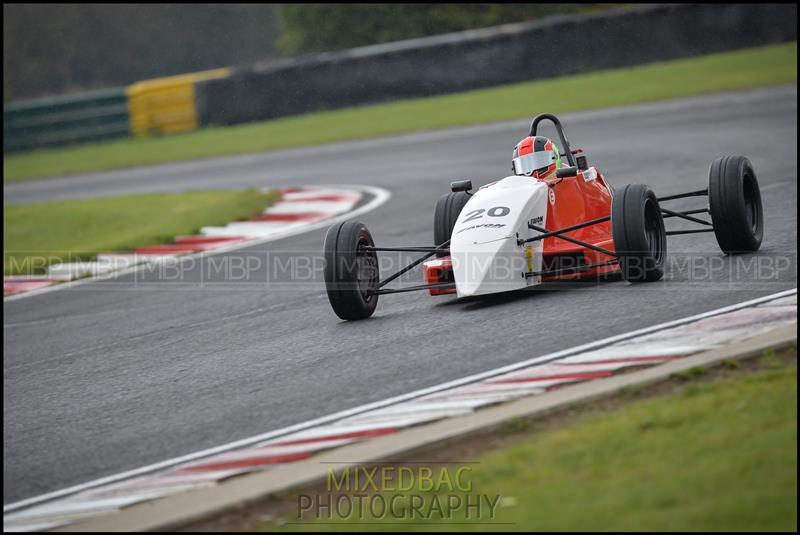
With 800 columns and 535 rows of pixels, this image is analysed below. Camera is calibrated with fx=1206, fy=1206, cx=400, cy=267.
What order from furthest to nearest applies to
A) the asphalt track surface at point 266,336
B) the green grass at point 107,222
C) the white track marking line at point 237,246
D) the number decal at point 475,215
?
the green grass at point 107,222 → the white track marking line at point 237,246 → the number decal at point 475,215 → the asphalt track surface at point 266,336

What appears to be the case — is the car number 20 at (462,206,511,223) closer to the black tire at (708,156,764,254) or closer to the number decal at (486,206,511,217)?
the number decal at (486,206,511,217)

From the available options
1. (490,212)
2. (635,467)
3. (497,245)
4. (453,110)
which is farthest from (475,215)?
(453,110)

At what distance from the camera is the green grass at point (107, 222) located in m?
14.1

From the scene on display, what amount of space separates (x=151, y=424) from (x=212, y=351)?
5.69ft

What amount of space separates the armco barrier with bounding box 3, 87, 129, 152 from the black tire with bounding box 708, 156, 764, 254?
921 inches

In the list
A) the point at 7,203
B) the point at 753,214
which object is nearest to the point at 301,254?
the point at 753,214

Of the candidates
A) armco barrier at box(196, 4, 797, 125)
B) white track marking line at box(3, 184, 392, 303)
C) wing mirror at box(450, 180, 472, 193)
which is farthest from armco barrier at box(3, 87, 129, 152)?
wing mirror at box(450, 180, 472, 193)

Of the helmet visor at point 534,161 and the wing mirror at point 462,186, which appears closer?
the helmet visor at point 534,161

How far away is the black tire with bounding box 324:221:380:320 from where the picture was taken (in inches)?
315

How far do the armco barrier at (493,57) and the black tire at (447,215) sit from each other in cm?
1804

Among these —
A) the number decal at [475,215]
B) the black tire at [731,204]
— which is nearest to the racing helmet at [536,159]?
the number decal at [475,215]

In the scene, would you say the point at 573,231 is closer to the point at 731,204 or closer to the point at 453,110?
the point at 731,204

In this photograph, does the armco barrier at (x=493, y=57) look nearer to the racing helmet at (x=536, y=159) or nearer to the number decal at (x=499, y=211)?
the racing helmet at (x=536, y=159)

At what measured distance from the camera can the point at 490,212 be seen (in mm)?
7879
